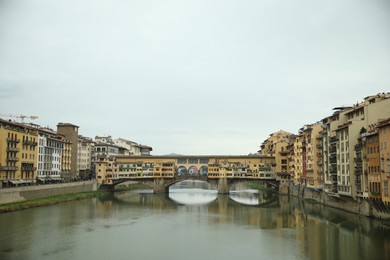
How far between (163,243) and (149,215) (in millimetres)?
17466

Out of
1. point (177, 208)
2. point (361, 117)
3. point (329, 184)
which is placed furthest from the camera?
point (177, 208)

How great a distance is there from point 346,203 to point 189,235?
2132 centimetres

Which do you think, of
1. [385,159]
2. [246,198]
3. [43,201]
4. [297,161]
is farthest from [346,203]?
[43,201]

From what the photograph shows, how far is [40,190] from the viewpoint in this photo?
55938 millimetres

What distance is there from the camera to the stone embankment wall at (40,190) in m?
46.9

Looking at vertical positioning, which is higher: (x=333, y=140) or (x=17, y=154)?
(x=333, y=140)


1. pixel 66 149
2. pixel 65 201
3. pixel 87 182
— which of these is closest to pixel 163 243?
pixel 65 201

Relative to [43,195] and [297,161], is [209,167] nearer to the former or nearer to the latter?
[297,161]

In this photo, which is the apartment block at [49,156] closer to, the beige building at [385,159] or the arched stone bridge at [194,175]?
the arched stone bridge at [194,175]

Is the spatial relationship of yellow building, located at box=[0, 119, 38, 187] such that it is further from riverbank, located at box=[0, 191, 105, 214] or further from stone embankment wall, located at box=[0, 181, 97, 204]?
riverbank, located at box=[0, 191, 105, 214]

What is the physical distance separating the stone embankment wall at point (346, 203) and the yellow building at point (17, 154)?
149ft

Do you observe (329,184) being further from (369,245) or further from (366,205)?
(369,245)

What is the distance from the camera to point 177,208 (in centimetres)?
5794

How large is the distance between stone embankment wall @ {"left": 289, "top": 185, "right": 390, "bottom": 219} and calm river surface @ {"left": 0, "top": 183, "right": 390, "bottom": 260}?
96cm
